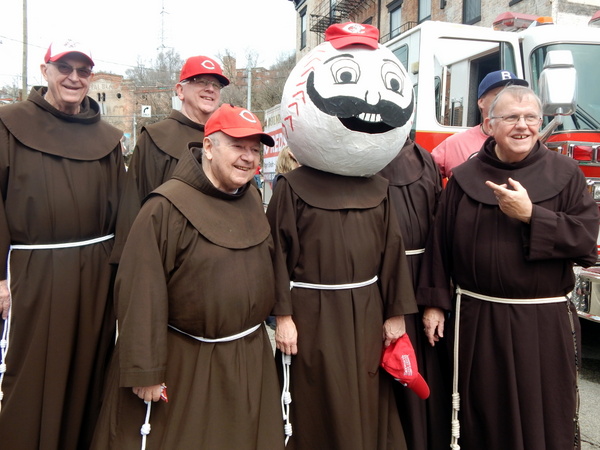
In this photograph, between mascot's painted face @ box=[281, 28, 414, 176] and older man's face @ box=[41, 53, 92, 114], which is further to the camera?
older man's face @ box=[41, 53, 92, 114]

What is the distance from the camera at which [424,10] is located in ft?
56.8

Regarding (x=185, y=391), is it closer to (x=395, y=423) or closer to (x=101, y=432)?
(x=101, y=432)

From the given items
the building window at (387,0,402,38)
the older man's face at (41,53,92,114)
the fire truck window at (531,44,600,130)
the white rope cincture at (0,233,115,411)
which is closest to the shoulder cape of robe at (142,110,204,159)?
the older man's face at (41,53,92,114)

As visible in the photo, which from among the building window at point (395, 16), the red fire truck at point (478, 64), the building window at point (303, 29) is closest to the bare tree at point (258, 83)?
the building window at point (303, 29)

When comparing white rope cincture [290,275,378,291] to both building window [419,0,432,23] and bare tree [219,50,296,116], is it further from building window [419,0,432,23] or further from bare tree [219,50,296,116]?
bare tree [219,50,296,116]

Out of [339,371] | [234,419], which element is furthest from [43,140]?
[339,371]

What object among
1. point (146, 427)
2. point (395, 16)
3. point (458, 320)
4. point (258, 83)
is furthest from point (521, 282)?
point (258, 83)

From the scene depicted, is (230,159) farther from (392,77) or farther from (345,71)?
(392,77)

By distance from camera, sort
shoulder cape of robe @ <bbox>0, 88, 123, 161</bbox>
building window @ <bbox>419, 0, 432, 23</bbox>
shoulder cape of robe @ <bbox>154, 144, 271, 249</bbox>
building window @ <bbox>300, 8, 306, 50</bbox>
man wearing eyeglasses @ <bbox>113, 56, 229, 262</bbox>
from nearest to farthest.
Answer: shoulder cape of robe @ <bbox>154, 144, 271, 249</bbox> < shoulder cape of robe @ <bbox>0, 88, 123, 161</bbox> < man wearing eyeglasses @ <bbox>113, 56, 229, 262</bbox> < building window @ <bbox>419, 0, 432, 23</bbox> < building window @ <bbox>300, 8, 306, 50</bbox>

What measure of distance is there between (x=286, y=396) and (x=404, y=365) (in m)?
0.63

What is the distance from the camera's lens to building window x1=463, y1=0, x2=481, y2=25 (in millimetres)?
14125

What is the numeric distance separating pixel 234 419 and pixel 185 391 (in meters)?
0.25

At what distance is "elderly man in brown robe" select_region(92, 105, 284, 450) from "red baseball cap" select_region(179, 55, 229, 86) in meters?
1.32

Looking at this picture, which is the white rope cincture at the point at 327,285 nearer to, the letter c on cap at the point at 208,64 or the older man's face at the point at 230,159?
the older man's face at the point at 230,159
